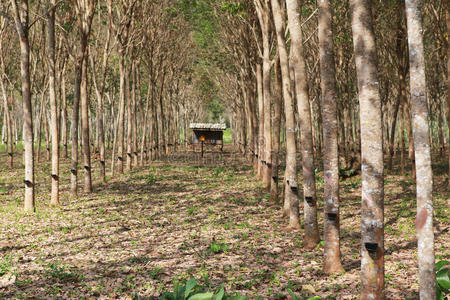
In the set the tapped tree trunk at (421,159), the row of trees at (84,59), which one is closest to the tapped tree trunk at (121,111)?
the row of trees at (84,59)

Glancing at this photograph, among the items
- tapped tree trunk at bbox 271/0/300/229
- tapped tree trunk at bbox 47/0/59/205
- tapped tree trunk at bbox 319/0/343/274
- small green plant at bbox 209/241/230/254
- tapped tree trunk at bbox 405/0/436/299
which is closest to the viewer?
tapped tree trunk at bbox 405/0/436/299

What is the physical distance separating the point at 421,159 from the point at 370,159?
3.10 ft

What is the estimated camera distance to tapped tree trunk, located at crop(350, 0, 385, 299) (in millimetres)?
5074

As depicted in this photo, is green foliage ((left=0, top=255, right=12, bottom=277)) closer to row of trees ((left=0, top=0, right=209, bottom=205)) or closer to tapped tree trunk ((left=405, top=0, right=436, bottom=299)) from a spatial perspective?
row of trees ((left=0, top=0, right=209, bottom=205))

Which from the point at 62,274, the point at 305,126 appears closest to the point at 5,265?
the point at 62,274

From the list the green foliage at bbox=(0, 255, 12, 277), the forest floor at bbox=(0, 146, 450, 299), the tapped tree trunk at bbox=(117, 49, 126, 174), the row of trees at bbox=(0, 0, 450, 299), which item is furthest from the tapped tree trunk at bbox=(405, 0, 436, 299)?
the tapped tree trunk at bbox=(117, 49, 126, 174)

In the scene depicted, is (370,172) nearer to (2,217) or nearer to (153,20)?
(2,217)

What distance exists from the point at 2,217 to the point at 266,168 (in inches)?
402

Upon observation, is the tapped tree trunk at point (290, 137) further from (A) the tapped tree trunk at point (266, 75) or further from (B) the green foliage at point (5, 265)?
(B) the green foliage at point (5, 265)

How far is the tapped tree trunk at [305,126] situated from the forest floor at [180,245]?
0.59m

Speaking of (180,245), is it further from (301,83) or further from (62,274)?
(301,83)

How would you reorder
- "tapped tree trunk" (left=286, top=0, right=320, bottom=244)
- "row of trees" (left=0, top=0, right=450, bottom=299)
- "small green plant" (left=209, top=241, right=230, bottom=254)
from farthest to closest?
"small green plant" (left=209, top=241, right=230, bottom=254)
"tapped tree trunk" (left=286, top=0, right=320, bottom=244)
"row of trees" (left=0, top=0, right=450, bottom=299)

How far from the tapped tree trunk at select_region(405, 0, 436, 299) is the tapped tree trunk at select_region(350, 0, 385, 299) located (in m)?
0.88

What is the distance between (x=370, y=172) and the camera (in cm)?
509
